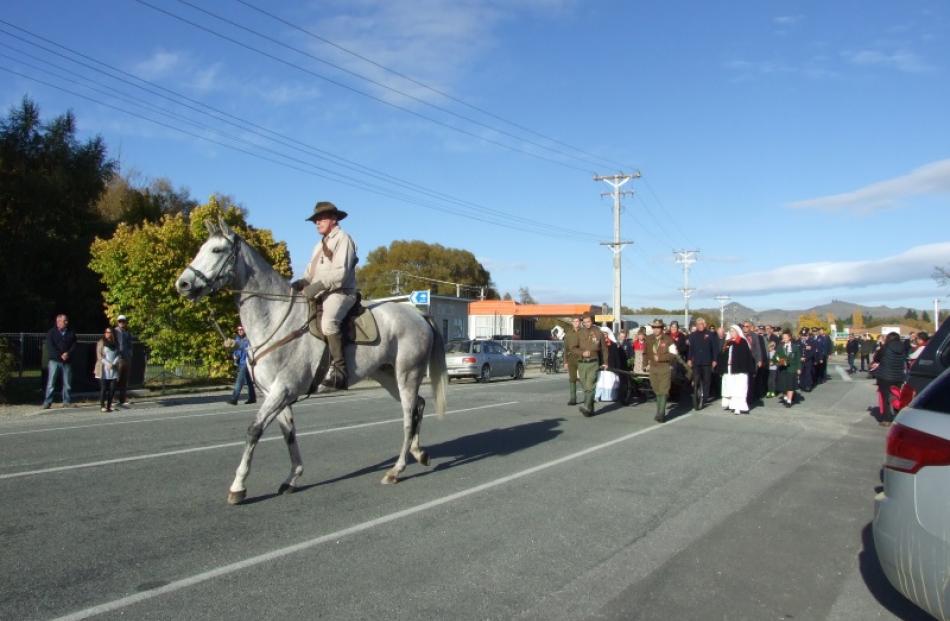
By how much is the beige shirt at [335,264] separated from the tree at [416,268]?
79695mm

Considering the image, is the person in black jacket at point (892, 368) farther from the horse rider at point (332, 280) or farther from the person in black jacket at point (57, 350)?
the person in black jacket at point (57, 350)

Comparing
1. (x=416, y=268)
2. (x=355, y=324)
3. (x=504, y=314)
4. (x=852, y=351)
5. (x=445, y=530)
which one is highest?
(x=416, y=268)

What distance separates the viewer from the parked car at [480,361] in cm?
2644

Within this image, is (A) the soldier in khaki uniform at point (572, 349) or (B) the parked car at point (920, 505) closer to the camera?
(B) the parked car at point (920, 505)

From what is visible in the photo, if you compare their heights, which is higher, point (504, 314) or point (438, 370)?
point (504, 314)

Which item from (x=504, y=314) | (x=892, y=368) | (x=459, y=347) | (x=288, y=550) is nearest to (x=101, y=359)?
(x=288, y=550)

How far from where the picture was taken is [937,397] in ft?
13.0

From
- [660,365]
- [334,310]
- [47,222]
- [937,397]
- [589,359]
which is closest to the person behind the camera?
[937,397]

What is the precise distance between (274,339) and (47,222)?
33699 millimetres

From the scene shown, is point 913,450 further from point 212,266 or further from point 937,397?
point 212,266

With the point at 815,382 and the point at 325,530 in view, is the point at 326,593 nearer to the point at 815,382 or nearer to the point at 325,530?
the point at 325,530

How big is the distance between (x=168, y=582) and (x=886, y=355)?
45.7ft

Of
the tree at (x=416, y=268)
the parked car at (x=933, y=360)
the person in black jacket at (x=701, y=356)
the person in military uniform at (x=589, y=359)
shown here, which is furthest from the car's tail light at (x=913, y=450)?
the tree at (x=416, y=268)

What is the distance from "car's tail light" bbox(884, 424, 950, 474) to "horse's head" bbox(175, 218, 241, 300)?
567 cm
